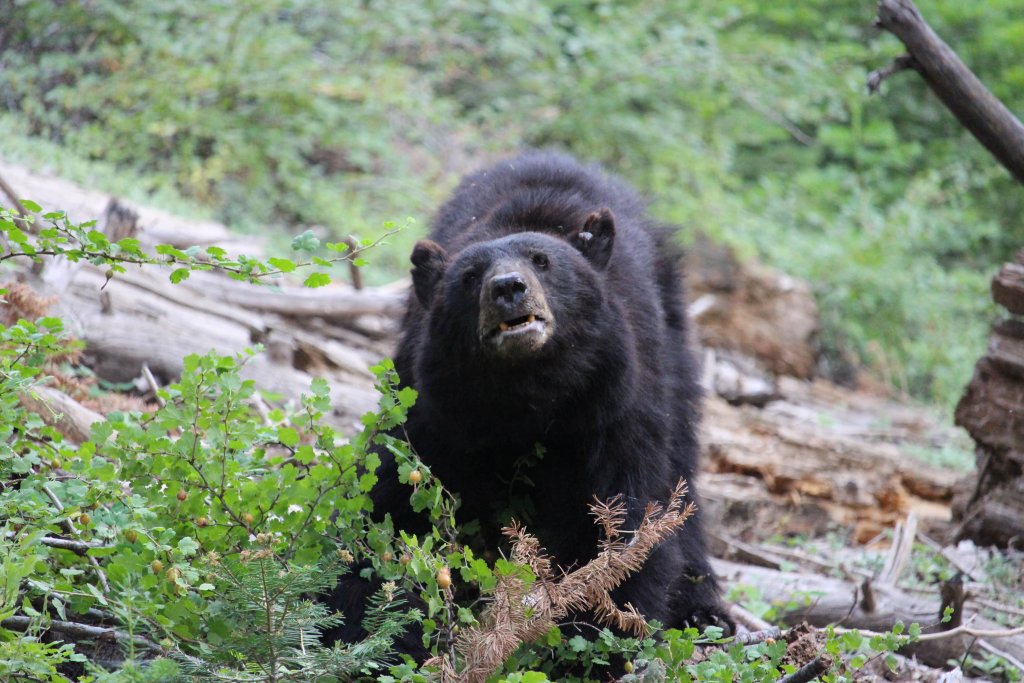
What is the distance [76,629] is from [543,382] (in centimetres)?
177

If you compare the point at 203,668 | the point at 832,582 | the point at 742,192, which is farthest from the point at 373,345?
the point at 742,192

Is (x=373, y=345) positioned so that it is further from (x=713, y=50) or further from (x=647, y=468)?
(x=713, y=50)

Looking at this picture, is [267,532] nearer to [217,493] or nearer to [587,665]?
[217,493]

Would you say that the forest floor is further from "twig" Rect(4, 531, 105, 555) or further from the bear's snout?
the bear's snout

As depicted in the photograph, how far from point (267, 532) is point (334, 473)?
11.3 inches

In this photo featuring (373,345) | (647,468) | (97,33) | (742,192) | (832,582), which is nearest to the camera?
(647,468)

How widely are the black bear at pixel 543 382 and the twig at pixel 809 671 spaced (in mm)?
948

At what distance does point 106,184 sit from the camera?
29.8ft

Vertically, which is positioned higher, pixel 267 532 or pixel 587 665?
pixel 267 532

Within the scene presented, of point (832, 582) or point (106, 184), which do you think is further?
point (106, 184)

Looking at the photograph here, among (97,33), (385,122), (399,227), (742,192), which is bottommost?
(742,192)

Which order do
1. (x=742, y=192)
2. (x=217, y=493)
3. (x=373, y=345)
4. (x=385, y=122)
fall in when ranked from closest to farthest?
(x=217, y=493)
(x=373, y=345)
(x=385, y=122)
(x=742, y=192)

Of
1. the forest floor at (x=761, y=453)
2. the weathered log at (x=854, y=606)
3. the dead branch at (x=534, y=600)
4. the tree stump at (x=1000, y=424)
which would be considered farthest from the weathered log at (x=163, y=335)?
the tree stump at (x=1000, y=424)

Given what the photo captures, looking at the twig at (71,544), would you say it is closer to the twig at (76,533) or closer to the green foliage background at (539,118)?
the twig at (76,533)
